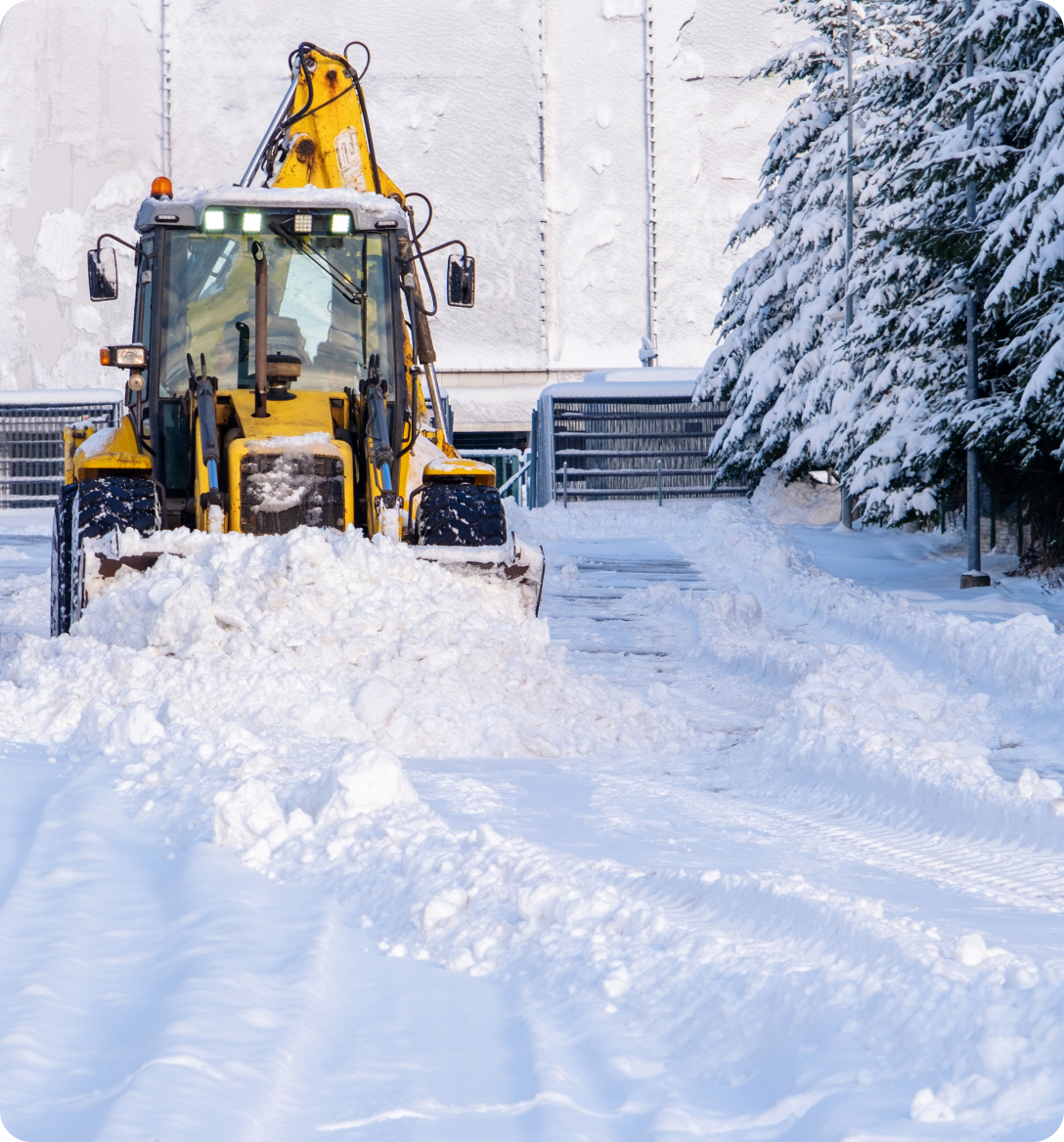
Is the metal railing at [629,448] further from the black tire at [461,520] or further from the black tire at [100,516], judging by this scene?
the black tire at [100,516]

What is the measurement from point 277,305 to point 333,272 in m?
0.39

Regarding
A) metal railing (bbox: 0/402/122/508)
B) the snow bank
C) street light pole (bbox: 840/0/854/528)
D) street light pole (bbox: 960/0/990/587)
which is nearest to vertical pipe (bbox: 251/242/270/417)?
the snow bank

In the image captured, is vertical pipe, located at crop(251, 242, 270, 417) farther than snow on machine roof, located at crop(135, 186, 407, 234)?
No

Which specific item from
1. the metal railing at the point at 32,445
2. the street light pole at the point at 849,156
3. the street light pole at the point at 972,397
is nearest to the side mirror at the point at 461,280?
the street light pole at the point at 972,397

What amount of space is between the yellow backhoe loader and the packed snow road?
2.05ft

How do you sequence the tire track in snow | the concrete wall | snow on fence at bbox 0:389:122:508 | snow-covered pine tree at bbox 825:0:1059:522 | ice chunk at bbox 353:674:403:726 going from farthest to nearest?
1. the concrete wall
2. snow on fence at bbox 0:389:122:508
3. snow-covered pine tree at bbox 825:0:1059:522
4. ice chunk at bbox 353:674:403:726
5. the tire track in snow

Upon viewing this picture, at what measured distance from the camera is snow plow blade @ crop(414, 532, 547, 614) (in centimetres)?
710

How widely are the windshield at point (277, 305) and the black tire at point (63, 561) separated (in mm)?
1044

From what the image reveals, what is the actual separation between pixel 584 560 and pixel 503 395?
59.5 ft

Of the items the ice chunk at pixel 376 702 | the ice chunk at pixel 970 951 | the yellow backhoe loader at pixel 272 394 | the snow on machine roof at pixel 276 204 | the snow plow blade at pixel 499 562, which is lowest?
the ice chunk at pixel 376 702

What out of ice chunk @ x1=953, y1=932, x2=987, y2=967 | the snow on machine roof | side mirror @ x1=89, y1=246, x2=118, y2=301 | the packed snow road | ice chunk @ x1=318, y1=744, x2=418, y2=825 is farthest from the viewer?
the snow on machine roof

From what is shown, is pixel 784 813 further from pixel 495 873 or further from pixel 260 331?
pixel 260 331

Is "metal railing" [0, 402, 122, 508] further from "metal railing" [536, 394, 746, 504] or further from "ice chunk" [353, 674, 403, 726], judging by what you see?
"ice chunk" [353, 674, 403, 726]

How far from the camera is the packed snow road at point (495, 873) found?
97.7 inches
